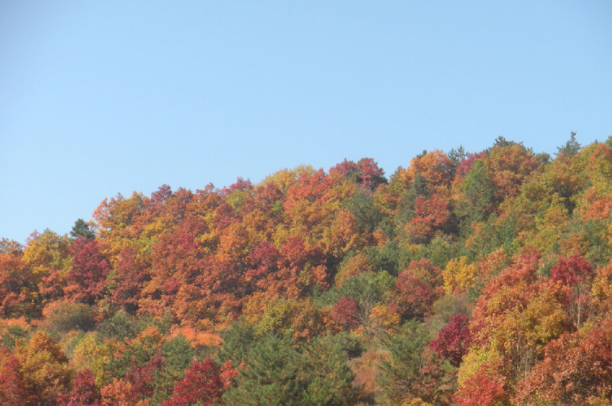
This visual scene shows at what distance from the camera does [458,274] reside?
57.5 meters

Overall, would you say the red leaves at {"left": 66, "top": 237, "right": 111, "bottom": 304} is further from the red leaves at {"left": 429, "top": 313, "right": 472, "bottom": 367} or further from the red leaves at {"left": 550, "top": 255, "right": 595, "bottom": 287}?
the red leaves at {"left": 550, "top": 255, "right": 595, "bottom": 287}

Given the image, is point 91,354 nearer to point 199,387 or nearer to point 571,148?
point 199,387

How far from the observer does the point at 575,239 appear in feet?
165

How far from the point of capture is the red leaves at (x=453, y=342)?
40.0 m

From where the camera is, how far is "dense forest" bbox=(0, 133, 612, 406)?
36.4m

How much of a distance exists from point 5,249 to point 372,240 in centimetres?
3361

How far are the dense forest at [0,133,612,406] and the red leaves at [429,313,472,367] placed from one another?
0.30 ft

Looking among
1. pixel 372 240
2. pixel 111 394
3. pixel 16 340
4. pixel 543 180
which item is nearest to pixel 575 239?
pixel 543 180

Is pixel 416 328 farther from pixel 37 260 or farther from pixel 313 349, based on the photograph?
pixel 37 260

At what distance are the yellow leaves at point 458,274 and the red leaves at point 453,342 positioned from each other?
616 inches

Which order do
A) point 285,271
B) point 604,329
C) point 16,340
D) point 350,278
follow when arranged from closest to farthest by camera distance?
point 604,329 → point 16,340 → point 350,278 → point 285,271

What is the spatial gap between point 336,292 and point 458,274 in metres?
9.44

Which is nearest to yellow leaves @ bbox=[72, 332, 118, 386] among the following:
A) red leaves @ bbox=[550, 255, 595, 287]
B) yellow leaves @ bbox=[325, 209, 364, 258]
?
yellow leaves @ bbox=[325, 209, 364, 258]

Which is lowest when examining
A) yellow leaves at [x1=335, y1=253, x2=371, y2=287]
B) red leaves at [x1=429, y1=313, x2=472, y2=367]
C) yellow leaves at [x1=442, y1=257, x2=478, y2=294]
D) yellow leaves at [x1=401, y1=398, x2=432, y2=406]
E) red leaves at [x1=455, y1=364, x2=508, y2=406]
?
red leaves at [x1=455, y1=364, x2=508, y2=406]
